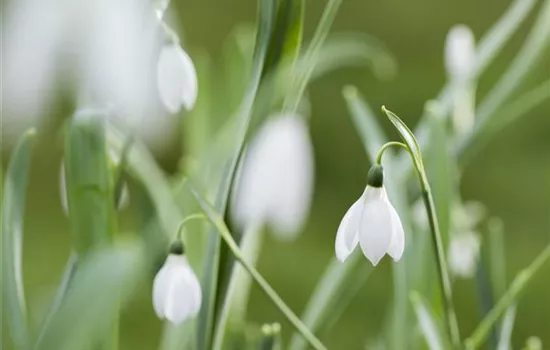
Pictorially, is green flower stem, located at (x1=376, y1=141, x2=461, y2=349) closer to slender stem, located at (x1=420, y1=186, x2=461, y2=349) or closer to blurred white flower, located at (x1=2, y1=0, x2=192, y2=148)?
slender stem, located at (x1=420, y1=186, x2=461, y2=349)

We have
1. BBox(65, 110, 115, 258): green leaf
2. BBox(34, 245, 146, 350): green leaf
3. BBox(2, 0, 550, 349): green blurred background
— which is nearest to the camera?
BBox(34, 245, 146, 350): green leaf

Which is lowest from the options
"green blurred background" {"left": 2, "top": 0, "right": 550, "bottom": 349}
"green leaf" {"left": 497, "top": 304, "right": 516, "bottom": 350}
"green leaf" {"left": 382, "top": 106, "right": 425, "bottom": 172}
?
"green blurred background" {"left": 2, "top": 0, "right": 550, "bottom": 349}

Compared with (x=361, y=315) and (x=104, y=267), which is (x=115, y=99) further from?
(x=361, y=315)

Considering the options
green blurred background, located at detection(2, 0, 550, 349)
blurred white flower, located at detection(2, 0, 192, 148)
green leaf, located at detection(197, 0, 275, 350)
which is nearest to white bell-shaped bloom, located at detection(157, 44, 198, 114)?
green leaf, located at detection(197, 0, 275, 350)

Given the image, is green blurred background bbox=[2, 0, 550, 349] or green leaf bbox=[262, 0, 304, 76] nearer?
green leaf bbox=[262, 0, 304, 76]

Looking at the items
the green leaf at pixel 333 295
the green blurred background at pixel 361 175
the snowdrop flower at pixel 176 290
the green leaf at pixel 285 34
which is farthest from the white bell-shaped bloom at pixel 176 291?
the green blurred background at pixel 361 175

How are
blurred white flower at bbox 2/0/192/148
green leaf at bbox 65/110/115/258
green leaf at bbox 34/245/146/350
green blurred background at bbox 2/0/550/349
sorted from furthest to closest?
green blurred background at bbox 2/0/550/349 → blurred white flower at bbox 2/0/192/148 → green leaf at bbox 65/110/115/258 → green leaf at bbox 34/245/146/350

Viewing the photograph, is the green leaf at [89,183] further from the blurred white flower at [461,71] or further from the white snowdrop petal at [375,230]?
the blurred white flower at [461,71]

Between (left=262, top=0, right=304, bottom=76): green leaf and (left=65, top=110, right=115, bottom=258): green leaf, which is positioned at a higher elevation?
(left=262, top=0, right=304, bottom=76): green leaf
